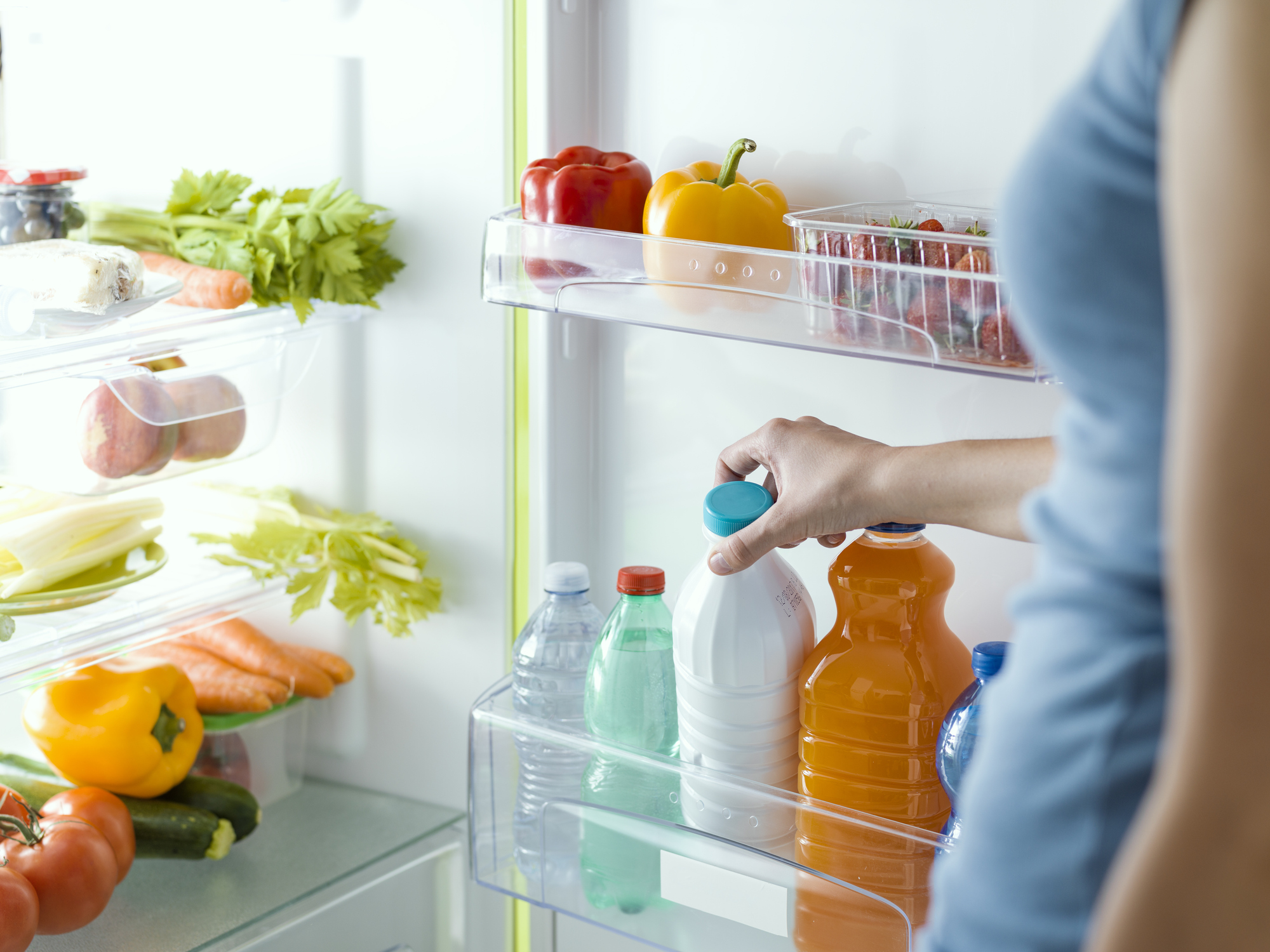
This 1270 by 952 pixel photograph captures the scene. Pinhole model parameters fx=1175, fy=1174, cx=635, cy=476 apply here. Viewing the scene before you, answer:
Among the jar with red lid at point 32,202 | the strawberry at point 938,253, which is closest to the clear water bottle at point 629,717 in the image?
the strawberry at point 938,253

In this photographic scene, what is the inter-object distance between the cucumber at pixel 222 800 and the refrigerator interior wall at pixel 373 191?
14cm

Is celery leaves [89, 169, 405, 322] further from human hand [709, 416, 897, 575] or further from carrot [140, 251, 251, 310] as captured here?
human hand [709, 416, 897, 575]

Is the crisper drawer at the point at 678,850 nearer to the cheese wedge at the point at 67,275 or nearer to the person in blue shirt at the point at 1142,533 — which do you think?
the person in blue shirt at the point at 1142,533

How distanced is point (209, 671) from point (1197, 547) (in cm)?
116

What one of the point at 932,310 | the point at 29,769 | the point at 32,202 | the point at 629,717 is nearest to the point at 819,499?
the point at 932,310

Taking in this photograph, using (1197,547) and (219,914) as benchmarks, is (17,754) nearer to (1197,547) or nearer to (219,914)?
(219,914)

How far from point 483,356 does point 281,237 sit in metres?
0.23

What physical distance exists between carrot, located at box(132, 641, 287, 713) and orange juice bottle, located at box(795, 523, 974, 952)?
0.65 meters

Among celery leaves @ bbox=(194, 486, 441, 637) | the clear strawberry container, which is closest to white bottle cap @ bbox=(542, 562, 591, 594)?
celery leaves @ bbox=(194, 486, 441, 637)

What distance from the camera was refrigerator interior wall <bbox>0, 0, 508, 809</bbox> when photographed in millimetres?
1170

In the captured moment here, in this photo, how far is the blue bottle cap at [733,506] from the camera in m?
0.89

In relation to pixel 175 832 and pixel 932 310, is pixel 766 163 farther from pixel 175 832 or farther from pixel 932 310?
pixel 175 832

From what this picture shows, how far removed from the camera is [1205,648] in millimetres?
377

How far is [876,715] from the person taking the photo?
2.88 ft
